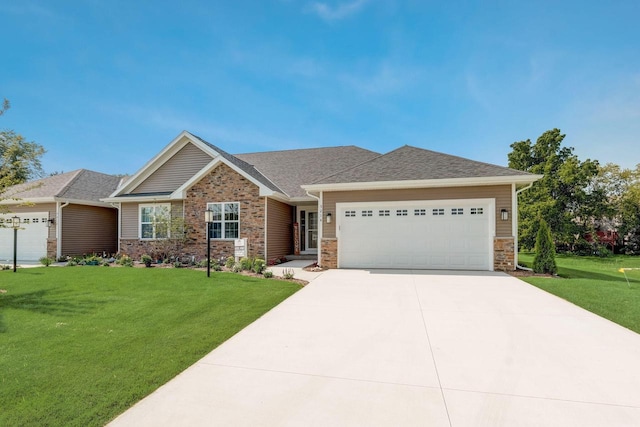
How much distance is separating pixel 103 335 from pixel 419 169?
33.0 feet

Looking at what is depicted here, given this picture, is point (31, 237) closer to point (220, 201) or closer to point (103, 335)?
point (220, 201)

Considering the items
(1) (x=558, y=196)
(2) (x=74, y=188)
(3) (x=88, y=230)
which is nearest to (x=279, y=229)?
(3) (x=88, y=230)

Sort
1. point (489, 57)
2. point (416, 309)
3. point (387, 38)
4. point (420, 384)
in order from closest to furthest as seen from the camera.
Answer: point (420, 384) → point (416, 309) → point (489, 57) → point (387, 38)

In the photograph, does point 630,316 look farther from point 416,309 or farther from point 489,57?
point 489,57

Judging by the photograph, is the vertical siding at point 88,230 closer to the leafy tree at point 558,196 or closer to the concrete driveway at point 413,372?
the concrete driveway at point 413,372

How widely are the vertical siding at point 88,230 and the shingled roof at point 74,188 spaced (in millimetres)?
626

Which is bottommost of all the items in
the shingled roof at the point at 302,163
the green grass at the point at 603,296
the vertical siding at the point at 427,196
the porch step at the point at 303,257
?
the porch step at the point at 303,257

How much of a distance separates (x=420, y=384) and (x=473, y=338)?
167cm

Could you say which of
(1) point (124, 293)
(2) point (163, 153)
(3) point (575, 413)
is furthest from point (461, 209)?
(2) point (163, 153)

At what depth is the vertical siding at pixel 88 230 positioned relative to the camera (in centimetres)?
1428

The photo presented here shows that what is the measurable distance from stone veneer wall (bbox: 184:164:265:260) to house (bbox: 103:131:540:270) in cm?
4

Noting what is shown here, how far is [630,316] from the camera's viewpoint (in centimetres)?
512

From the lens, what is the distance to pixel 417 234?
10414mm

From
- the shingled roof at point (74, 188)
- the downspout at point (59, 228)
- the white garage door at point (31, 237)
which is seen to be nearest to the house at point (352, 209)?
the shingled roof at point (74, 188)
